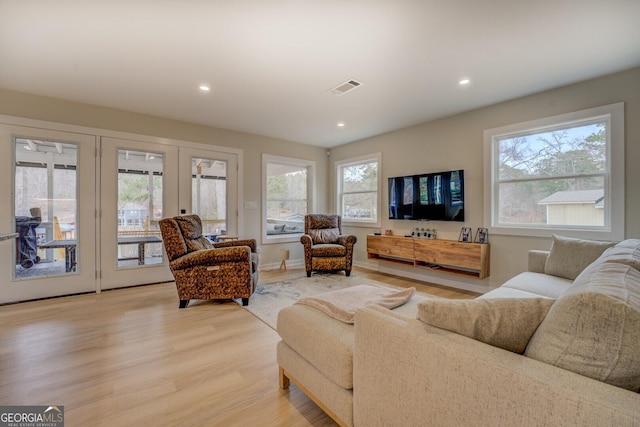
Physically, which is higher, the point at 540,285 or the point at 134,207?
the point at 134,207

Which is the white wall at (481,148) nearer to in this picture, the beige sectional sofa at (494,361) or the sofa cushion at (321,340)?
the beige sectional sofa at (494,361)

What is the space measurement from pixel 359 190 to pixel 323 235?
127 centimetres

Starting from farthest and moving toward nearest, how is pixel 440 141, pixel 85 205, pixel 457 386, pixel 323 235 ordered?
pixel 323 235, pixel 440 141, pixel 85 205, pixel 457 386

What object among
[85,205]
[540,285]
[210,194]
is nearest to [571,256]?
[540,285]

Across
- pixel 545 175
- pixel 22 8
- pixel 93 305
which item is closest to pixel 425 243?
pixel 545 175

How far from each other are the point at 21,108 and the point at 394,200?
5.06 m

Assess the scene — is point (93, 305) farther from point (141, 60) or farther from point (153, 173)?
point (141, 60)

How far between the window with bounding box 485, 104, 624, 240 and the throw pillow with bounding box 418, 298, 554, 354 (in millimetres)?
2919

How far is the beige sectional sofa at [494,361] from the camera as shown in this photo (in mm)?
644

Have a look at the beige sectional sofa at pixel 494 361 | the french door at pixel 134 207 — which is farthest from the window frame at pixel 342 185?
the beige sectional sofa at pixel 494 361

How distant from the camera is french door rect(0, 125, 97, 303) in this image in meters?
3.13

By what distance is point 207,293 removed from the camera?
3047mm

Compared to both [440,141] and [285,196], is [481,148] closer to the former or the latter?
[440,141]

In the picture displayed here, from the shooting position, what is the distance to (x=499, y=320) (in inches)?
34.1
